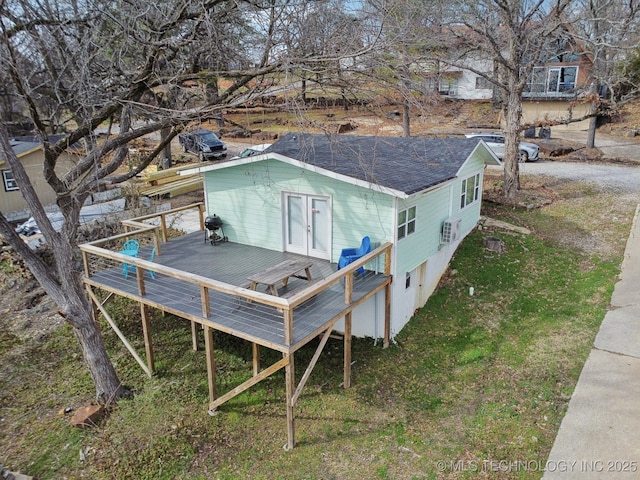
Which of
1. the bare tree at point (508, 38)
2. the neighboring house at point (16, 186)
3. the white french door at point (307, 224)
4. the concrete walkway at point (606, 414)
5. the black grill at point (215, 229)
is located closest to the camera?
the concrete walkway at point (606, 414)

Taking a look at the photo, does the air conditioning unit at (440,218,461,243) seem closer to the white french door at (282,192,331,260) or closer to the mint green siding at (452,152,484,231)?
the mint green siding at (452,152,484,231)

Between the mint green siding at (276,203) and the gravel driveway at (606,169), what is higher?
the mint green siding at (276,203)

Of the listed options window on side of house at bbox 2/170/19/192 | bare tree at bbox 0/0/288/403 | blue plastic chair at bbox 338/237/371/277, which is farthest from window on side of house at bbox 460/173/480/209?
window on side of house at bbox 2/170/19/192

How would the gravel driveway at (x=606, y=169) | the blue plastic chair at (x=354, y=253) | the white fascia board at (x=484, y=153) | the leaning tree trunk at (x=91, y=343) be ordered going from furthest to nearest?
the gravel driveway at (x=606, y=169), the white fascia board at (x=484, y=153), the blue plastic chair at (x=354, y=253), the leaning tree trunk at (x=91, y=343)

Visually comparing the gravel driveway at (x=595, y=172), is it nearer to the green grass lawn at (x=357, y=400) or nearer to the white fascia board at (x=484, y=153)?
the white fascia board at (x=484, y=153)

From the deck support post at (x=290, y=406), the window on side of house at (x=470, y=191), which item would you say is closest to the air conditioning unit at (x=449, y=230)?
the window on side of house at (x=470, y=191)

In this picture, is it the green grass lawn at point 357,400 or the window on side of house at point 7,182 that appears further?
the window on side of house at point 7,182

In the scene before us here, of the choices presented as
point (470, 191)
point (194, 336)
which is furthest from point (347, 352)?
point (470, 191)

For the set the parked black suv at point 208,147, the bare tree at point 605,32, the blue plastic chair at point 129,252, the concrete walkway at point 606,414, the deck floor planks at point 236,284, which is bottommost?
the concrete walkway at point 606,414
